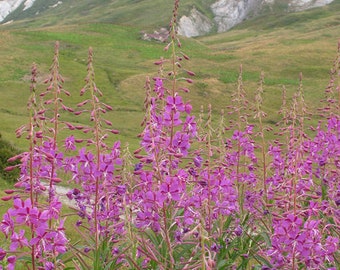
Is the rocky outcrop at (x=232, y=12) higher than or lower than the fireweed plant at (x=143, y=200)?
lower

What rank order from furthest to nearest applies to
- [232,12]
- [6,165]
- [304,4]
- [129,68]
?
1. [232,12]
2. [304,4]
3. [129,68]
4. [6,165]

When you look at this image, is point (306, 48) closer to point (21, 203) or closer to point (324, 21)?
point (324, 21)

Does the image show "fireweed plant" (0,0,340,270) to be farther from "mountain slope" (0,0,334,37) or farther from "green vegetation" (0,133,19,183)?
"mountain slope" (0,0,334,37)

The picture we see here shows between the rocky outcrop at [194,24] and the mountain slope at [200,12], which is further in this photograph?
the mountain slope at [200,12]

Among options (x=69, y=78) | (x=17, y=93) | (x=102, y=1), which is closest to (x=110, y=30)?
(x=69, y=78)

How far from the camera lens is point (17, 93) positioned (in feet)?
107

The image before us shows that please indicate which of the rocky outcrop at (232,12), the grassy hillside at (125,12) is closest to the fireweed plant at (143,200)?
the grassy hillside at (125,12)

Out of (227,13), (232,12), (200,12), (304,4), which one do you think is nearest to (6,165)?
(200,12)

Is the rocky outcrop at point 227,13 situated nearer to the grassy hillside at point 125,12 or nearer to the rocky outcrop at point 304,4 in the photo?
the rocky outcrop at point 304,4

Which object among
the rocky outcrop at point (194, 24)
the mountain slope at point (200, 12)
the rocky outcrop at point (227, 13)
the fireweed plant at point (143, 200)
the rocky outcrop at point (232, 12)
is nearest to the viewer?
the fireweed plant at point (143, 200)

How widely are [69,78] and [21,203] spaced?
34.4m

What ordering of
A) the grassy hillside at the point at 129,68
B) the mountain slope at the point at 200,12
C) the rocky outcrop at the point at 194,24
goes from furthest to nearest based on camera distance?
1. the mountain slope at the point at 200,12
2. the rocky outcrop at the point at 194,24
3. the grassy hillside at the point at 129,68

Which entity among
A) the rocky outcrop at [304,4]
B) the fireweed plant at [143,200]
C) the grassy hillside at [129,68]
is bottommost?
the rocky outcrop at [304,4]

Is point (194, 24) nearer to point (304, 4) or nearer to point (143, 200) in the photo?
point (304, 4)
